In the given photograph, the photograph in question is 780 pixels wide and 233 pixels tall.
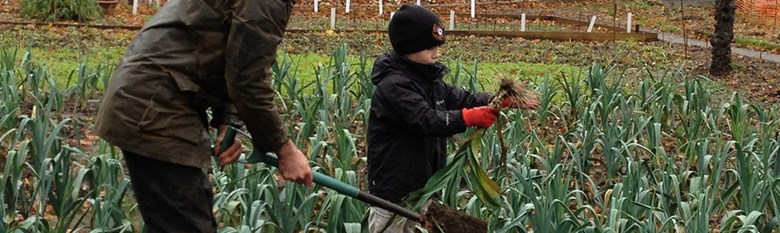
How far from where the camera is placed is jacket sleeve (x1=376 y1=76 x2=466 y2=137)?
13.7ft

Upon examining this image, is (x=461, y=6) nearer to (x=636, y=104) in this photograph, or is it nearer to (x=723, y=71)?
(x=723, y=71)

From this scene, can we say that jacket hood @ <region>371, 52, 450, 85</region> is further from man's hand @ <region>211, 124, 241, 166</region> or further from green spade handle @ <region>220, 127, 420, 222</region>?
man's hand @ <region>211, 124, 241, 166</region>

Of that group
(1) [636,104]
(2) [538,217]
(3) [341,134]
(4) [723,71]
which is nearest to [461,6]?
(4) [723,71]

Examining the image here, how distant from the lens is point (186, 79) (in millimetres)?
3344

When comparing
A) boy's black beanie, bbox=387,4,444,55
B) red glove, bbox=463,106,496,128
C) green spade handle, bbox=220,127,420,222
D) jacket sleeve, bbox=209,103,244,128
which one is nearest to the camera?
green spade handle, bbox=220,127,420,222

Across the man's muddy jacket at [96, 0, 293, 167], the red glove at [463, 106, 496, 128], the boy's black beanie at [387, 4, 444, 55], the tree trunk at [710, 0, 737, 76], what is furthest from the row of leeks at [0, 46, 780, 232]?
the tree trunk at [710, 0, 737, 76]

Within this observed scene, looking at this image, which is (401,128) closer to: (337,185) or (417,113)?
(417,113)

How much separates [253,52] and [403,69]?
1.17 m

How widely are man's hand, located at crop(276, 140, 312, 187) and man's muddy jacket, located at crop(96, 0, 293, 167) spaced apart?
9 centimetres

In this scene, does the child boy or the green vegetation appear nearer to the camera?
the child boy

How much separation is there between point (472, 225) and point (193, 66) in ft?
3.83

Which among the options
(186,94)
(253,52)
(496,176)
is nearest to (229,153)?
(186,94)

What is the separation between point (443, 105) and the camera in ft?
14.7

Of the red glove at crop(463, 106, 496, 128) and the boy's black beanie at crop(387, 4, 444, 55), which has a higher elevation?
the boy's black beanie at crop(387, 4, 444, 55)
